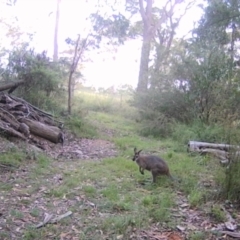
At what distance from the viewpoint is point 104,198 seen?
494 cm

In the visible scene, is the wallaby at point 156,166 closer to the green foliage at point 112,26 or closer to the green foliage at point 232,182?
the green foliage at point 232,182

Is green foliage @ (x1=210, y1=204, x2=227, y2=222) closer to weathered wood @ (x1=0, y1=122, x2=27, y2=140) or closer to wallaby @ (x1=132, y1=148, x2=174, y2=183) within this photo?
wallaby @ (x1=132, y1=148, x2=174, y2=183)

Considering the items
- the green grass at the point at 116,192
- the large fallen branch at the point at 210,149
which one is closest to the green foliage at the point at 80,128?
the green grass at the point at 116,192

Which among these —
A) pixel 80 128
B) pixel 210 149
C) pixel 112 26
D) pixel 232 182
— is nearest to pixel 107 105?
pixel 112 26

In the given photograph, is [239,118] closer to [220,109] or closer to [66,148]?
[220,109]

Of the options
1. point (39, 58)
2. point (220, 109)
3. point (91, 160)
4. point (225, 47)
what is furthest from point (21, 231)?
point (225, 47)

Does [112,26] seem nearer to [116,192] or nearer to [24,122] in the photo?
[24,122]

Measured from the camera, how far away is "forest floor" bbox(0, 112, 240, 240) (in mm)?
3896

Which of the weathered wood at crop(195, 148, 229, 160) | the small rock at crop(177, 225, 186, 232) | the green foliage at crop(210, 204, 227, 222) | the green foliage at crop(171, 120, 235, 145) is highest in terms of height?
the green foliage at crop(171, 120, 235, 145)

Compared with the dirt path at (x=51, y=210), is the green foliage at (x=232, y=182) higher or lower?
higher

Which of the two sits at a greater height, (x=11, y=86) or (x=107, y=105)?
(x=11, y=86)

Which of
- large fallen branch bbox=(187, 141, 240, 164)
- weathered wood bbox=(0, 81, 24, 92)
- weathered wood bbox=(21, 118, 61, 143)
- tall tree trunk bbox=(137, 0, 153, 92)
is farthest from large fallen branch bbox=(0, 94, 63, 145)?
tall tree trunk bbox=(137, 0, 153, 92)

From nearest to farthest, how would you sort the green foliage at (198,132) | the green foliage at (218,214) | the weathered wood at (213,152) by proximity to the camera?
the green foliage at (218,214)
the weathered wood at (213,152)
the green foliage at (198,132)

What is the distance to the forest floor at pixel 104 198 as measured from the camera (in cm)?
390
